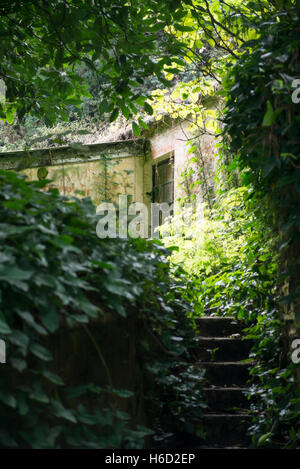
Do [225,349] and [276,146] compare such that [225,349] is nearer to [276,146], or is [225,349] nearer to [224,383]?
[224,383]

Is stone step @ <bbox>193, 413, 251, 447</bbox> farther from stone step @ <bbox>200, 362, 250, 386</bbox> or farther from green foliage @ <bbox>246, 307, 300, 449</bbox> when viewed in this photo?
stone step @ <bbox>200, 362, 250, 386</bbox>

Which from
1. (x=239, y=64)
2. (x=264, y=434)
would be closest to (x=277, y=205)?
(x=239, y=64)

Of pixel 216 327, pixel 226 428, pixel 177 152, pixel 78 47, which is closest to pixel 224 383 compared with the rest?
pixel 226 428

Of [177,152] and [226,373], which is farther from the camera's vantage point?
[177,152]

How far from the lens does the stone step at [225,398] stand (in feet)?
13.6

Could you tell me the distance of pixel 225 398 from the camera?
419 centimetres

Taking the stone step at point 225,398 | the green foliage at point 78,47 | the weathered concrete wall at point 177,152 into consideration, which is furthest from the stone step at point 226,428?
the weathered concrete wall at point 177,152

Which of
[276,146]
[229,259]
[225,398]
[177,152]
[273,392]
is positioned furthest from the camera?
[177,152]

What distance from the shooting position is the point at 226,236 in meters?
6.71

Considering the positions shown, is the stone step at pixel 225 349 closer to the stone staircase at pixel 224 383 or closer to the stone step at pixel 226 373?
the stone staircase at pixel 224 383

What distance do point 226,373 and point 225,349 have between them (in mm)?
395

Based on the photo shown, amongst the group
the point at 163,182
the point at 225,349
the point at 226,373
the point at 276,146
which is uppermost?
the point at 163,182
